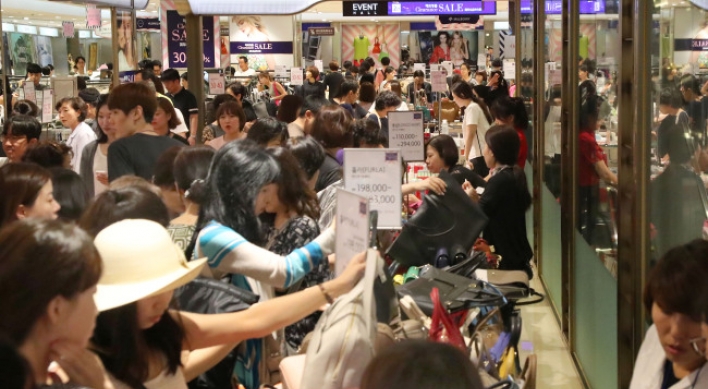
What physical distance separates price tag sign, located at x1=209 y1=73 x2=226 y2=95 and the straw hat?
11.0m

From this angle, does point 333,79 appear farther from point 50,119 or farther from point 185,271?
point 185,271

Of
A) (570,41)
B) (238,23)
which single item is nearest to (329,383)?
(570,41)

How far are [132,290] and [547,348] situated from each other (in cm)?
451

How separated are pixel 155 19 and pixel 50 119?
13852 millimetres

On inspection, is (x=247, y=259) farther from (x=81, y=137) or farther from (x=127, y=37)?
(x=127, y=37)

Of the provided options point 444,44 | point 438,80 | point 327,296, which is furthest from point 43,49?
point 327,296

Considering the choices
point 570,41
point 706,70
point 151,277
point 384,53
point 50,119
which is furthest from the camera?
point 384,53

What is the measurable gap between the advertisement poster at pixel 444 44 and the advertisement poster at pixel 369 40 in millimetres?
828

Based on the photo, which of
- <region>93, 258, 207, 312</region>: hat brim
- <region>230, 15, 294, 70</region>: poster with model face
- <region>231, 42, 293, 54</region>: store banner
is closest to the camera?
<region>93, 258, 207, 312</region>: hat brim

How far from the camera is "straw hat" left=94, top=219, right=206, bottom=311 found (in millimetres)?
2242

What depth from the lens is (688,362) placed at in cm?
240

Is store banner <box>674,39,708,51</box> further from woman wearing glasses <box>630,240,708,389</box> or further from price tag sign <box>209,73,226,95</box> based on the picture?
price tag sign <box>209,73,226,95</box>

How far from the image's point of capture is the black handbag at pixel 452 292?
3525 millimetres

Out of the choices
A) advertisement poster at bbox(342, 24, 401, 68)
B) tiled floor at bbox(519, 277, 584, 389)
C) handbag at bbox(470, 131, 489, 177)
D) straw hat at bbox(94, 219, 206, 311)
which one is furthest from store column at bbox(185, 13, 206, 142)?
advertisement poster at bbox(342, 24, 401, 68)
